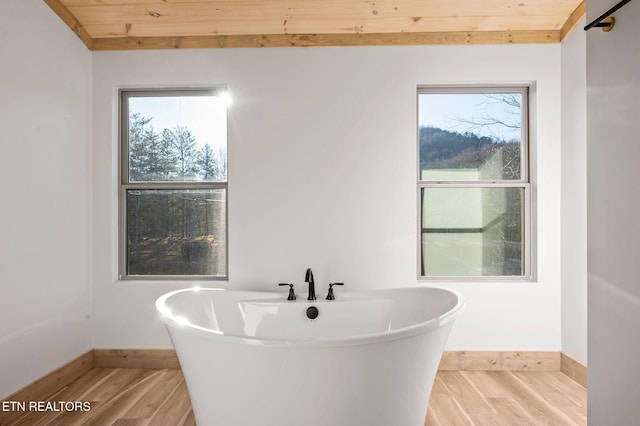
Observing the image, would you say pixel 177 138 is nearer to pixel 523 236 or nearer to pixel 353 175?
pixel 353 175

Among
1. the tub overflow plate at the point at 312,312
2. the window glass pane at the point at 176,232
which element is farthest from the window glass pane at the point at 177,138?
the tub overflow plate at the point at 312,312

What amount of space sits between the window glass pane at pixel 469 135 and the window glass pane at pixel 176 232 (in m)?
1.63

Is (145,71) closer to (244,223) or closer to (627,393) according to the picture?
(244,223)

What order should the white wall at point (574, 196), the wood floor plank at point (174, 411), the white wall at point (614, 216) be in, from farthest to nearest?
the white wall at point (574, 196) < the wood floor plank at point (174, 411) < the white wall at point (614, 216)

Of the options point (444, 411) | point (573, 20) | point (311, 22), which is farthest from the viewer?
point (311, 22)

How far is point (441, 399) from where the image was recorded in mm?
2252

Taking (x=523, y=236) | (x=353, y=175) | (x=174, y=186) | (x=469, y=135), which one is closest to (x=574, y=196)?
(x=523, y=236)

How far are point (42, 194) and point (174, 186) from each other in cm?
81

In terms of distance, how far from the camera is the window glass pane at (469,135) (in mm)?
2814

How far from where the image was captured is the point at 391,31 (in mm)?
2688

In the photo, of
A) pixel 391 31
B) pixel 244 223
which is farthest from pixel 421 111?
pixel 244 223

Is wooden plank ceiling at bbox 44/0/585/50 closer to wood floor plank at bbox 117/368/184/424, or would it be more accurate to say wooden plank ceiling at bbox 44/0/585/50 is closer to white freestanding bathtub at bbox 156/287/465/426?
white freestanding bathtub at bbox 156/287/465/426

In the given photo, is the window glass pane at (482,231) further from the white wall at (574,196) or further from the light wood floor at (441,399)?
the light wood floor at (441,399)

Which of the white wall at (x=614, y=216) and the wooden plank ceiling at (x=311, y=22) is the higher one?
the wooden plank ceiling at (x=311, y=22)
